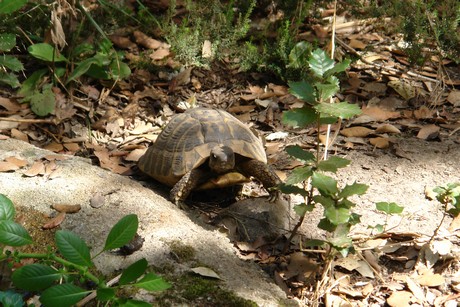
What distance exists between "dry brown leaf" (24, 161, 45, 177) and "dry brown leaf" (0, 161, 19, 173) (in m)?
0.10

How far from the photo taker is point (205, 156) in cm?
400

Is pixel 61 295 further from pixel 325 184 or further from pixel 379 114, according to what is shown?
pixel 379 114

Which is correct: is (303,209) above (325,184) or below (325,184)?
below

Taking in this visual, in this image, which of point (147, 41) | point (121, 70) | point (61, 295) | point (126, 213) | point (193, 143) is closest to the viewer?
point (61, 295)

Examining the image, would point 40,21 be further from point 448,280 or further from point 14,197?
point 448,280

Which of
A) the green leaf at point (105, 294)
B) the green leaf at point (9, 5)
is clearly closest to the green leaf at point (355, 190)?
→ the green leaf at point (105, 294)

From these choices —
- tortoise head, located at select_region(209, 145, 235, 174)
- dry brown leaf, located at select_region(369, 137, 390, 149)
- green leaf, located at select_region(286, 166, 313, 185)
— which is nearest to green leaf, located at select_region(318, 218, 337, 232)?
green leaf, located at select_region(286, 166, 313, 185)

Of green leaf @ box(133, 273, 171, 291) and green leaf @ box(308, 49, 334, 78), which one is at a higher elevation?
green leaf @ box(308, 49, 334, 78)

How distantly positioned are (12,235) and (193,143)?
200cm

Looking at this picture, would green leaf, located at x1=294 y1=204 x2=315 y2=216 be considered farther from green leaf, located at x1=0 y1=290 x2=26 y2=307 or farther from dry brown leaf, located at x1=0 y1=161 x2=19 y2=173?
dry brown leaf, located at x1=0 y1=161 x2=19 y2=173

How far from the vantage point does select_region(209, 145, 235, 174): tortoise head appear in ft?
12.6

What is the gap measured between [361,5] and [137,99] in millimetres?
2382

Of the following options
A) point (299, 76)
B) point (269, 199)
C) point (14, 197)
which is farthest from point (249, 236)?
point (299, 76)

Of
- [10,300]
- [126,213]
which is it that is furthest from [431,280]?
[10,300]
